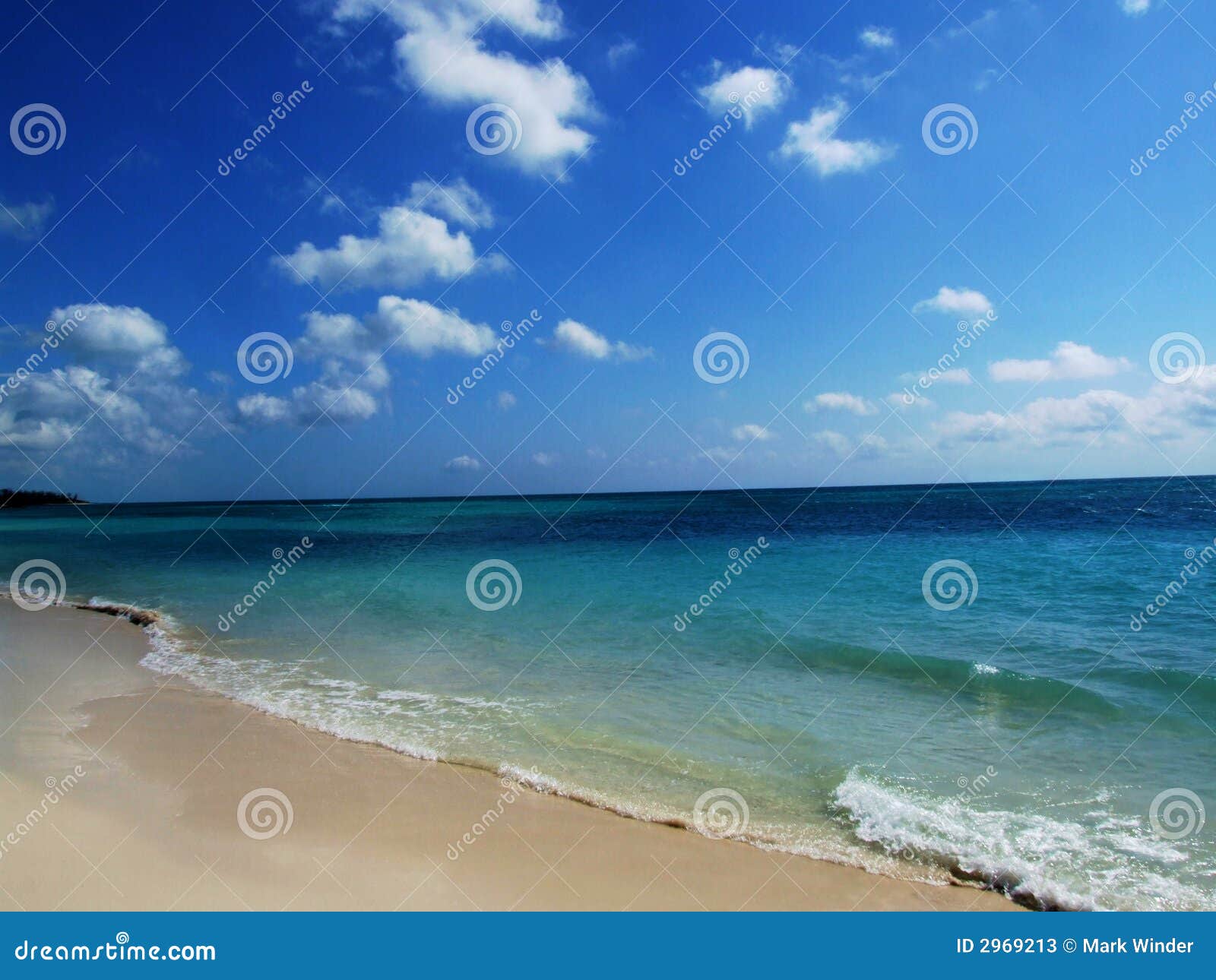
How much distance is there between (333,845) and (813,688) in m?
6.23

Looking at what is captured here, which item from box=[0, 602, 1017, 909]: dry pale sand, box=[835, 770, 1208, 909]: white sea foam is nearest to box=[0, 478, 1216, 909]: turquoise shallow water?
box=[835, 770, 1208, 909]: white sea foam

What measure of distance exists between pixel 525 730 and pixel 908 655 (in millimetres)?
6377

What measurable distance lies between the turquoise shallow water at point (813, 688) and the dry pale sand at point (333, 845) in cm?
40

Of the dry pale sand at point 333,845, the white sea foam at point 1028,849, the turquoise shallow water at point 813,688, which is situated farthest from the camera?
the turquoise shallow water at point 813,688

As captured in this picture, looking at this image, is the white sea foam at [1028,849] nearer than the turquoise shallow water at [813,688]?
Yes

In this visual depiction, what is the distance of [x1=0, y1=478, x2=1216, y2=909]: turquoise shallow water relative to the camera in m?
5.40

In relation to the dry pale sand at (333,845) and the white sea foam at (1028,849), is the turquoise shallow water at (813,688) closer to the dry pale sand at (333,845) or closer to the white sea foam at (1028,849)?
the white sea foam at (1028,849)

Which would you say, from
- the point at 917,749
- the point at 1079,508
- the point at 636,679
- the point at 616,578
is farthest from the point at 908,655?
the point at 1079,508

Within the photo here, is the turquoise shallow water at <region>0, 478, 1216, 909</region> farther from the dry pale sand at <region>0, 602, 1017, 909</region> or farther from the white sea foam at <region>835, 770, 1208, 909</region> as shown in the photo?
the dry pale sand at <region>0, 602, 1017, 909</region>

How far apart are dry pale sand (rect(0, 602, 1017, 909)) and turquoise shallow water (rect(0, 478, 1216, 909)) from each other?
399 mm

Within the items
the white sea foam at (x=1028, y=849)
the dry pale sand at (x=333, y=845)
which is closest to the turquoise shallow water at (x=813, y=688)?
the white sea foam at (x=1028, y=849)

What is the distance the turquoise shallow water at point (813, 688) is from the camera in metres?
5.40

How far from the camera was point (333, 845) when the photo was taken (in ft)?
16.6

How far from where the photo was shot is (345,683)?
30.5 ft
